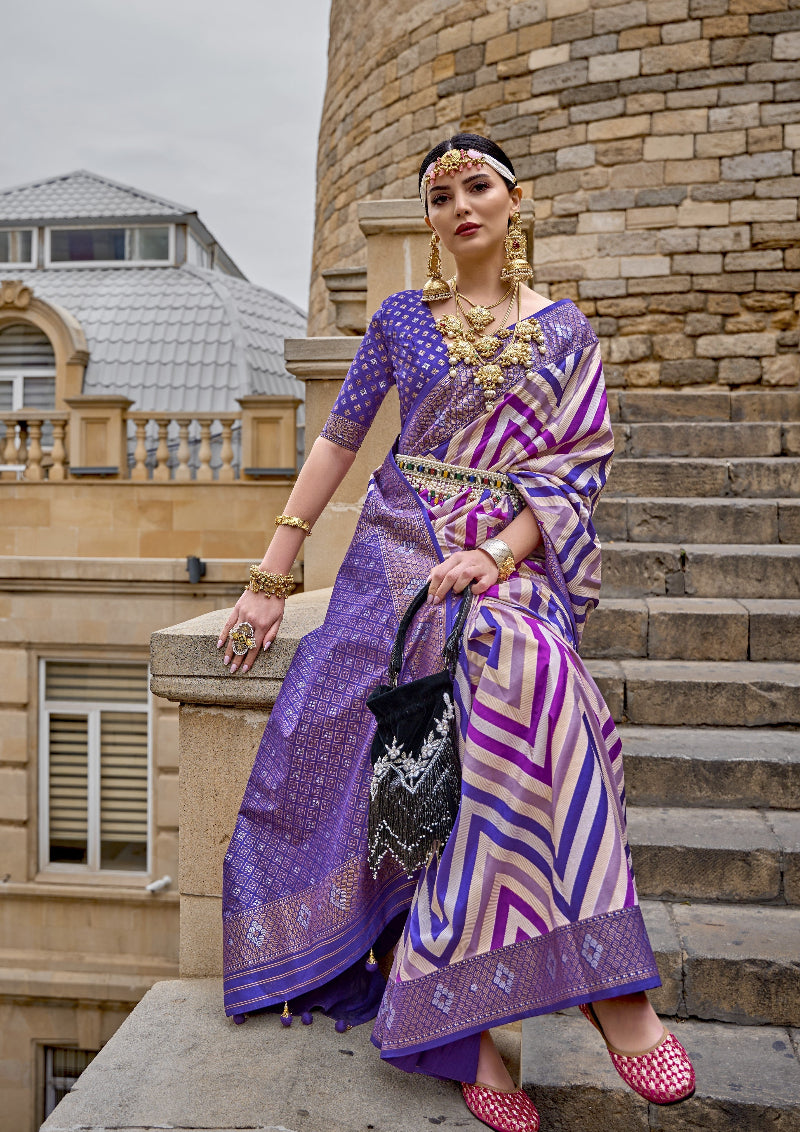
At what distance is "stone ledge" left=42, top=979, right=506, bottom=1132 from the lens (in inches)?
60.0

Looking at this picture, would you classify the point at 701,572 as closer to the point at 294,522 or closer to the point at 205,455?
the point at 294,522

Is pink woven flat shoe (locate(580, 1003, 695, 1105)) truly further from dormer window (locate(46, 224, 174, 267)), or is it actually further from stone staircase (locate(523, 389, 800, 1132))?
dormer window (locate(46, 224, 174, 267))

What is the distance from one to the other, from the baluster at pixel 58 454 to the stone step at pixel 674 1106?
26.8ft

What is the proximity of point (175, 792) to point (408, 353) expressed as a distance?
6.44 m

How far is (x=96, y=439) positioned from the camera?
361 inches

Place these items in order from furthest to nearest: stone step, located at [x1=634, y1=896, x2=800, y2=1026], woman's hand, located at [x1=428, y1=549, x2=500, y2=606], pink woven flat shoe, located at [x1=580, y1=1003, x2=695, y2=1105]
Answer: stone step, located at [x1=634, y1=896, x2=800, y2=1026]
woman's hand, located at [x1=428, y1=549, x2=500, y2=606]
pink woven flat shoe, located at [x1=580, y1=1003, x2=695, y2=1105]

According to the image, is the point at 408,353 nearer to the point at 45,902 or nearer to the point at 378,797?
the point at 378,797

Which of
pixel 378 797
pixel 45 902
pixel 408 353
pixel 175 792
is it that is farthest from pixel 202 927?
pixel 45 902

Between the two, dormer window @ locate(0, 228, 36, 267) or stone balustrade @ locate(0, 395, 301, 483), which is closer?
stone balustrade @ locate(0, 395, 301, 483)

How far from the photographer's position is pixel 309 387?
3.41m

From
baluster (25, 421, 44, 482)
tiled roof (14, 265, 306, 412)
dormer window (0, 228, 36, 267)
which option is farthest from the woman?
dormer window (0, 228, 36, 267)

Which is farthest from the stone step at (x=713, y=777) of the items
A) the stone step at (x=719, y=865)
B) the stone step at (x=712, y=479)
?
the stone step at (x=712, y=479)

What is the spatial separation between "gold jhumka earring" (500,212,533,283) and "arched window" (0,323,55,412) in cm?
1202

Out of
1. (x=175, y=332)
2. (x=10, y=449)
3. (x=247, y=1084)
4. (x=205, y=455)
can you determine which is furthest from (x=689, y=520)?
(x=175, y=332)
